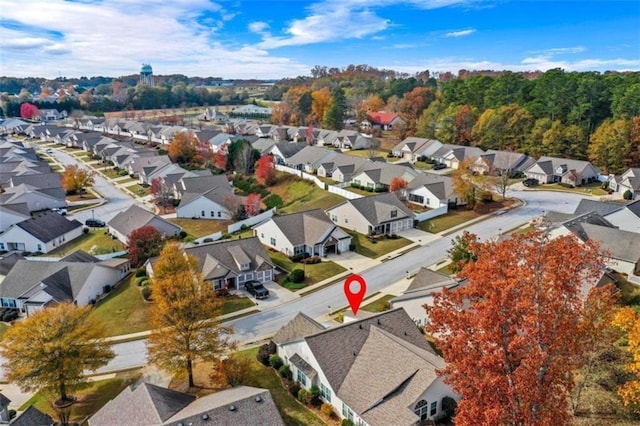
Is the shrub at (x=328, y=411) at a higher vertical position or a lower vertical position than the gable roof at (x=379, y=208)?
lower

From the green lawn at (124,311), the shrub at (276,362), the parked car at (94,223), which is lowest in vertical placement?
the green lawn at (124,311)

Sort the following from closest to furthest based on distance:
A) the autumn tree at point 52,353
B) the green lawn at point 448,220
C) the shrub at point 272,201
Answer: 1. the autumn tree at point 52,353
2. the green lawn at point 448,220
3. the shrub at point 272,201

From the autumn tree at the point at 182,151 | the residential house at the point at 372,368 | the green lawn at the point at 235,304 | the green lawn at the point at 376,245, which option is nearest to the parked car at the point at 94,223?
the green lawn at the point at 235,304

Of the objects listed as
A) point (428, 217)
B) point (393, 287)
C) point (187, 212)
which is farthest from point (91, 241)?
point (428, 217)

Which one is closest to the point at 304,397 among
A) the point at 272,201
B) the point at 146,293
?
the point at 146,293

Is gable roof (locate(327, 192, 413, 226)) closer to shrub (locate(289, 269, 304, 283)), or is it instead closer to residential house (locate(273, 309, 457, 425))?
shrub (locate(289, 269, 304, 283))

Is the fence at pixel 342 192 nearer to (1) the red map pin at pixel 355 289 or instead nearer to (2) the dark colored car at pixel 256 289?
(1) the red map pin at pixel 355 289

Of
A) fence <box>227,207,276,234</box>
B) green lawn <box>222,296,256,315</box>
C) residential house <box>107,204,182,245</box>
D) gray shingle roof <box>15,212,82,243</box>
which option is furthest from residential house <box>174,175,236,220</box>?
green lawn <box>222,296,256,315</box>
